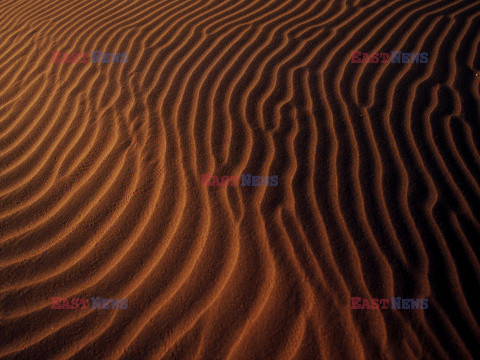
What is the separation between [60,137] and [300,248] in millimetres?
2317

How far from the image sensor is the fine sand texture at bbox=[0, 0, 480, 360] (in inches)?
73.2

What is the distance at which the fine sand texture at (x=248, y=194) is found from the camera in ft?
6.10

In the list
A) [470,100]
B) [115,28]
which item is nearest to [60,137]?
[115,28]

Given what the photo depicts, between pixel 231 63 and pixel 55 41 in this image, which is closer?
pixel 231 63

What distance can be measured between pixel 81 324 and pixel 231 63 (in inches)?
108

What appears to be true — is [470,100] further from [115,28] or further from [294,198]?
[115,28]

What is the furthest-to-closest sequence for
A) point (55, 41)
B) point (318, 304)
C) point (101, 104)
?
point (55, 41) → point (101, 104) → point (318, 304)

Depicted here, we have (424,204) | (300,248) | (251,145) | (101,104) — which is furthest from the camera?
(101,104)

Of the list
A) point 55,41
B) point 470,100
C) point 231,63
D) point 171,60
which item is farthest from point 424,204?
point 55,41

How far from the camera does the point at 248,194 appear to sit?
236cm

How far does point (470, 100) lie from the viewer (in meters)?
2.79

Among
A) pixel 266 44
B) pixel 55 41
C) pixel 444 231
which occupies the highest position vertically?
pixel 55 41

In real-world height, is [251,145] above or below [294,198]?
above

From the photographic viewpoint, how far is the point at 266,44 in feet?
11.6
